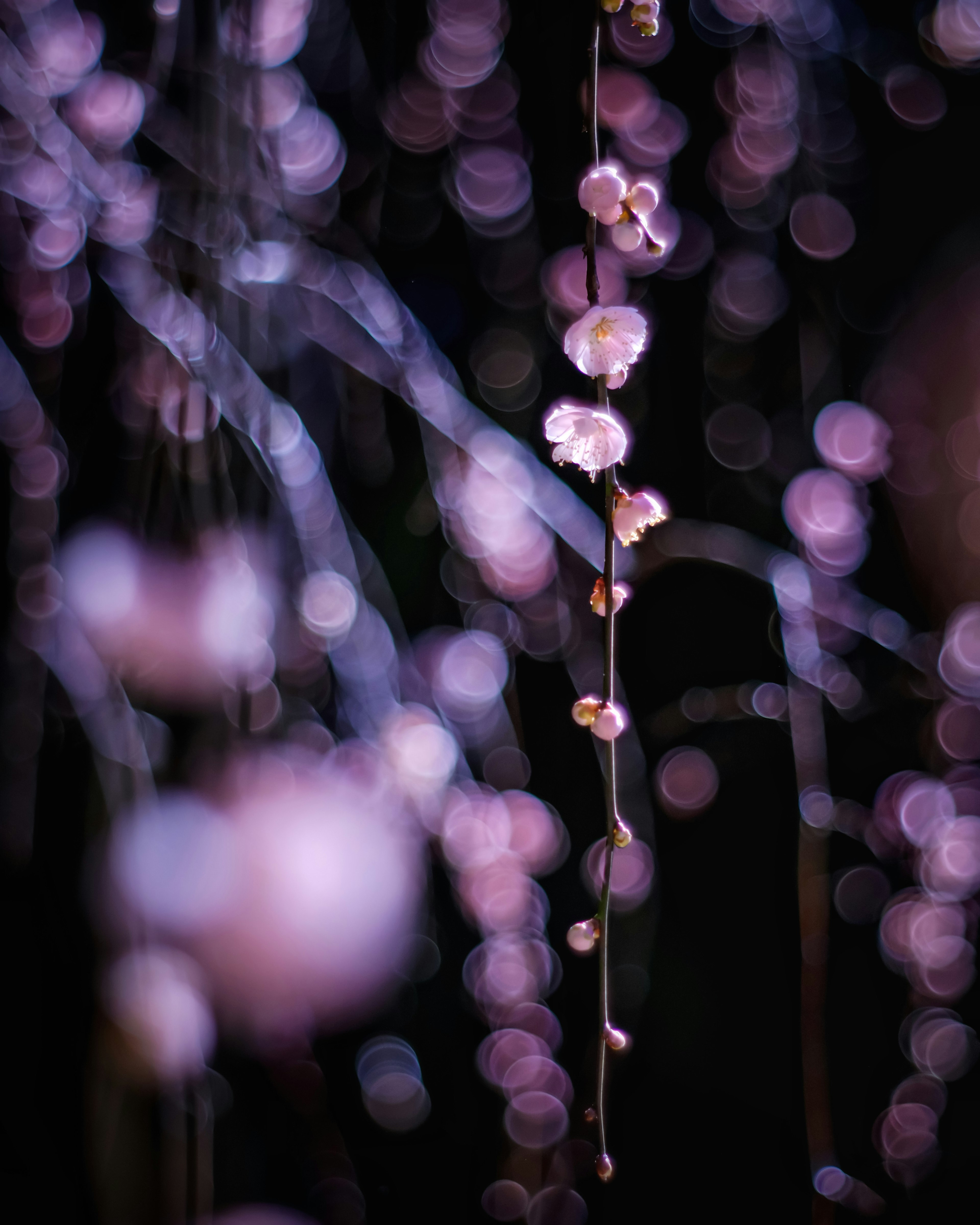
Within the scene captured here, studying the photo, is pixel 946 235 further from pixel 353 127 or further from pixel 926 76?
pixel 353 127

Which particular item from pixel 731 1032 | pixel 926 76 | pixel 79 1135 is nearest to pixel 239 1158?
pixel 79 1135

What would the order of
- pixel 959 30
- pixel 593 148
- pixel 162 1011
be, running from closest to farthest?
pixel 593 148
pixel 162 1011
pixel 959 30

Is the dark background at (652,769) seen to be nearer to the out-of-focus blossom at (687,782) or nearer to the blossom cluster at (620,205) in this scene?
the out-of-focus blossom at (687,782)

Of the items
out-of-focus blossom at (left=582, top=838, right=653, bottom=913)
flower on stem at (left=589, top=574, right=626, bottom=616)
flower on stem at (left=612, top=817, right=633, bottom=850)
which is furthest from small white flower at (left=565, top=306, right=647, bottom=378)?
out-of-focus blossom at (left=582, top=838, right=653, bottom=913)

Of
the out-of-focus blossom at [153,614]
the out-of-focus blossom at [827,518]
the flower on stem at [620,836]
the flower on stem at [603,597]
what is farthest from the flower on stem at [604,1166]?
the out-of-focus blossom at [827,518]

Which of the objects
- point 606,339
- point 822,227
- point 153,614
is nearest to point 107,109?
point 153,614

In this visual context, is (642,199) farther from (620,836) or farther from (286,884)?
(286,884)
